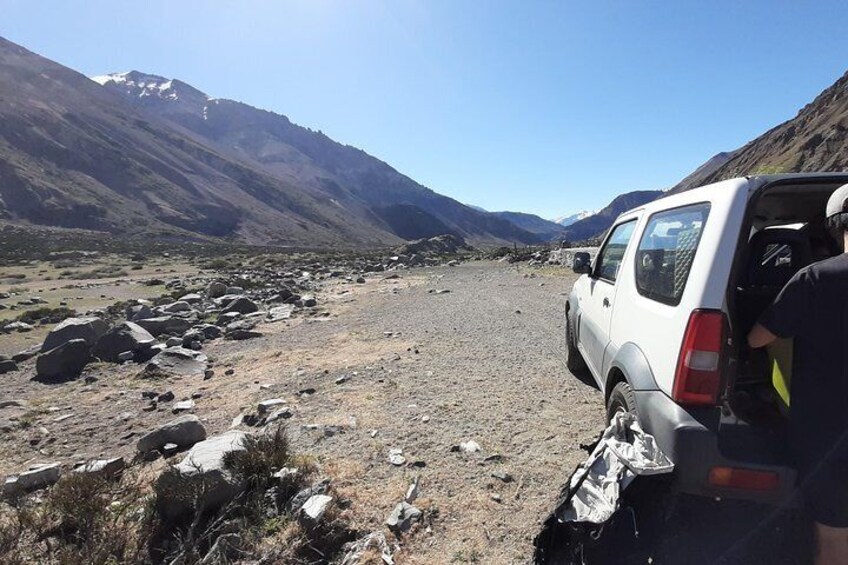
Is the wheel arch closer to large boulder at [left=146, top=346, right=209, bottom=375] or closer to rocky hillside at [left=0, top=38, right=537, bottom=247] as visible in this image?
large boulder at [left=146, top=346, right=209, bottom=375]

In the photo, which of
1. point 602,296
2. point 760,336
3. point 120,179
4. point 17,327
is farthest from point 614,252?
point 120,179

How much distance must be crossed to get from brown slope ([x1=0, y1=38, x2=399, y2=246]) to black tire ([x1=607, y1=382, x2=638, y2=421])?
107 metres

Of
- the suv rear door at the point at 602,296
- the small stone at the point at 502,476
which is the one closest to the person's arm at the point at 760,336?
the suv rear door at the point at 602,296

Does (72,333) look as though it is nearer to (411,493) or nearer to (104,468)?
(104,468)

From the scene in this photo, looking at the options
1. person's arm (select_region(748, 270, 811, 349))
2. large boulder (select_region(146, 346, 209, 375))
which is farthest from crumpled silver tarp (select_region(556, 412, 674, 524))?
large boulder (select_region(146, 346, 209, 375))

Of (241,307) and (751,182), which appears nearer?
(751,182)

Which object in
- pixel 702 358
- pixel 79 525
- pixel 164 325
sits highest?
pixel 702 358

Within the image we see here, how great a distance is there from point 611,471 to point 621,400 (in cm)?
60

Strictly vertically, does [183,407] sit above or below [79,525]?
below

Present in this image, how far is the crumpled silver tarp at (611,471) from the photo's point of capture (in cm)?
267

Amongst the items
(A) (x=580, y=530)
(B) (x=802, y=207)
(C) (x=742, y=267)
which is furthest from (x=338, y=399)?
(B) (x=802, y=207)

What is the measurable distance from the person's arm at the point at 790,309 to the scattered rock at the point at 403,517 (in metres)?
2.55

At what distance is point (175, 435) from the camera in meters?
5.21

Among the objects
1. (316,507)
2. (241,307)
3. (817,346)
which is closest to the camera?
(817,346)
